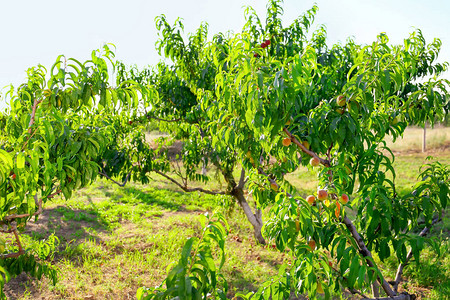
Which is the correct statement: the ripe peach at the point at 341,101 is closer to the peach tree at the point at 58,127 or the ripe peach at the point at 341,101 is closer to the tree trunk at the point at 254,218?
the peach tree at the point at 58,127

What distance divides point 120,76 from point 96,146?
18.0 ft

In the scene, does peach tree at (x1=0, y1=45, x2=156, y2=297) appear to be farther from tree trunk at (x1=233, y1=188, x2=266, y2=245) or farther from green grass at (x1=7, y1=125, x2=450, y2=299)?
tree trunk at (x1=233, y1=188, x2=266, y2=245)

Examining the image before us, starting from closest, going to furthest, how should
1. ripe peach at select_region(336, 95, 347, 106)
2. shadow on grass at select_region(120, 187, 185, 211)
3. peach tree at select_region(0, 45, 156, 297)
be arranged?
peach tree at select_region(0, 45, 156, 297)
ripe peach at select_region(336, 95, 347, 106)
shadow on grass at select_region(120, 187, 185, 211)

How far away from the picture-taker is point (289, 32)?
16.7ft

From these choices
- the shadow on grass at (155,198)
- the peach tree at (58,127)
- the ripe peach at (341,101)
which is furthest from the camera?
the shadow on grass at (155,198)

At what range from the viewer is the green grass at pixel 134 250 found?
4.12 meters

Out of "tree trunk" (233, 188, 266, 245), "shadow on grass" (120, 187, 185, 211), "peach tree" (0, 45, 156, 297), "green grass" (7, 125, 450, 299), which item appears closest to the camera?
"peach tree" (0, 45, 156, 297)

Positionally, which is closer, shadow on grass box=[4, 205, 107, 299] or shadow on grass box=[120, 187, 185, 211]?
shadow on grass box=[4, 205, 107, 299]

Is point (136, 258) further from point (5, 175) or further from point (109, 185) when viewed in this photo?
point (109, 185)

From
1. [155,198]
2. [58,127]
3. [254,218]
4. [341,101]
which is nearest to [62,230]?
[155,198]

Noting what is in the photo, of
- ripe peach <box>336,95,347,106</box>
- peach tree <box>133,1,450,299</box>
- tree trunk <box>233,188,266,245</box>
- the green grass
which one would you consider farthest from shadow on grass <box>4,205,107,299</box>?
ripe peach <box>336,95,347,106</box>

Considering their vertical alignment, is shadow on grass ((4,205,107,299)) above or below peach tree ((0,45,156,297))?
below

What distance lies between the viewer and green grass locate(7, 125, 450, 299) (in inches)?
162

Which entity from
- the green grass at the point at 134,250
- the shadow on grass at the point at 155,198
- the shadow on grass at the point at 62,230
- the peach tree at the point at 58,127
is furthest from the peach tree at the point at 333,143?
the shadow on grass at the point at 155,198
